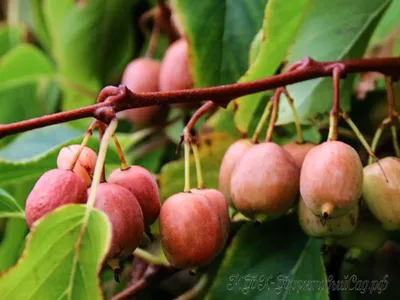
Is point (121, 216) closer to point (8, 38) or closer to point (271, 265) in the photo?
point (271, 265)

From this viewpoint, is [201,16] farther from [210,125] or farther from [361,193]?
[361,193]

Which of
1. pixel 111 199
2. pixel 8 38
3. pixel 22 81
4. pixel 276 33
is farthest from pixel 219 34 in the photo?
pixel 8 38

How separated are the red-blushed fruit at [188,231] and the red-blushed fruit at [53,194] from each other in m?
0.07

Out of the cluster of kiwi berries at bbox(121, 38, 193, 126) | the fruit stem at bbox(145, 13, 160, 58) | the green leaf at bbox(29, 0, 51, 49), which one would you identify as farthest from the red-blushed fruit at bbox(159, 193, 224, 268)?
the green leaf at bbox(29, 0, 51, 49)

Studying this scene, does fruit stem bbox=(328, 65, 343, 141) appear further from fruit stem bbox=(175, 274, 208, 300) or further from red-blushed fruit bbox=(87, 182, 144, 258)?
fruit stem bbox=(175, 274, 208, 300)

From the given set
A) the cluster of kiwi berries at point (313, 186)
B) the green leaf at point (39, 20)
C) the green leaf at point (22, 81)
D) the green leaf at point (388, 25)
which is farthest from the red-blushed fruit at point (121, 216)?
the green leaf at point (39, 20)

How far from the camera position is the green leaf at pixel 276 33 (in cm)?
66

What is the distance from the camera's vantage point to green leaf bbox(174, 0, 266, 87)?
761 mm

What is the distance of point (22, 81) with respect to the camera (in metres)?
1.26

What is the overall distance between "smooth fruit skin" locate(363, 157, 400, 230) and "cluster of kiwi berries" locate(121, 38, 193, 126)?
0.35 m

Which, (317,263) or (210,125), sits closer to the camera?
(317,263)

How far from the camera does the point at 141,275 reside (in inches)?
31.1

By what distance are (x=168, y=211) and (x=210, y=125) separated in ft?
1.00

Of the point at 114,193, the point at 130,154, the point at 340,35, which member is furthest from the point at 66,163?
the point at 130,154
